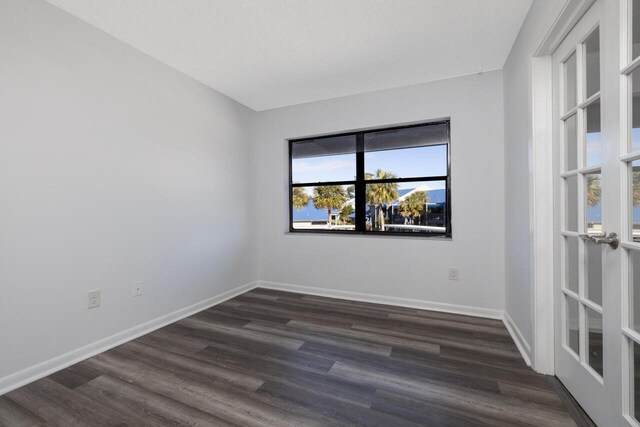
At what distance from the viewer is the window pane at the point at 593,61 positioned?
127 cm

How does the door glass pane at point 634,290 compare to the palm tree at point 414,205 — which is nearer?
the door glass pane at point 634,290

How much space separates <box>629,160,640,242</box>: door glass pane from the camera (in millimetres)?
1040

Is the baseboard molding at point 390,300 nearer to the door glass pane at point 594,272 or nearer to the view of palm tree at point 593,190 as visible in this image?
the door glass pane at point 594,272

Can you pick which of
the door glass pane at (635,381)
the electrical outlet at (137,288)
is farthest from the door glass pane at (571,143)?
the electrical outlet at (137,288)

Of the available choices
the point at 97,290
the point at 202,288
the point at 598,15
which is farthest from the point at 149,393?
the point at 598,15

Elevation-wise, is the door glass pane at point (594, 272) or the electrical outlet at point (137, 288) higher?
the door glass pane at point (594, 272)

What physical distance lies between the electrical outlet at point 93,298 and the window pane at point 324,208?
87.9 inches

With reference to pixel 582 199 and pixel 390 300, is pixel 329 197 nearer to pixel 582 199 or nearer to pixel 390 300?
pixel 390 300

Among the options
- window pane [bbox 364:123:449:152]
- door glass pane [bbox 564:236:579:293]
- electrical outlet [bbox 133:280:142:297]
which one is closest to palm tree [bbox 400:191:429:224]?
window pane [bbox 364:123:449:152]

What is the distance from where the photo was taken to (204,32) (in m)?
2.14

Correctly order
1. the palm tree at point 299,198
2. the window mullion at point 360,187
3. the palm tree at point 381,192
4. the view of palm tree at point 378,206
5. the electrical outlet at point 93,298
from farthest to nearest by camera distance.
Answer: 1. the palm tree at point 299,198
2. the window mullion at point 360,187
3. the palm tree at point 381,192
4. the view of palm tree at point 378,206
5. the electrical outlet at point 93,298

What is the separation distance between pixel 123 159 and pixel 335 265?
2.42m

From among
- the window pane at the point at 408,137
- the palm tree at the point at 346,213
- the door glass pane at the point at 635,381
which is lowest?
the door glass pane at the point at 635,381

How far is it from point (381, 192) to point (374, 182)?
0.50ft
